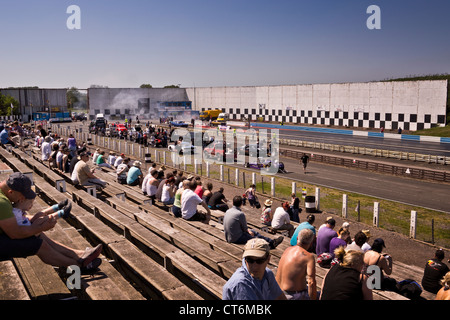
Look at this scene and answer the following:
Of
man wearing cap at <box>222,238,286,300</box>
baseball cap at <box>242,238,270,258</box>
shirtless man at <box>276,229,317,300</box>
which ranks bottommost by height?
shirtless man at <box>276,229,317,300</box>

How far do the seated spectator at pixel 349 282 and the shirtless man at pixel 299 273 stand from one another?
0.30m

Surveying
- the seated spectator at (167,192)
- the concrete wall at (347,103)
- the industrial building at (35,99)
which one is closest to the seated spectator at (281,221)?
the seated spectator at (167,192)

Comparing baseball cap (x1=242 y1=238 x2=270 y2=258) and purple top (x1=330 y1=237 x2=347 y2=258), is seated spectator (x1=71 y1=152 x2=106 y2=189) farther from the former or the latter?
baseball cap (x1=242 y1=238 x2=270 y2=258)

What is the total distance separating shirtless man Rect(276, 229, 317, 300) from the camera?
5.20 meters

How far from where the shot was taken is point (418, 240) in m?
14.5

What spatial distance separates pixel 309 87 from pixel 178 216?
6053 centimetres

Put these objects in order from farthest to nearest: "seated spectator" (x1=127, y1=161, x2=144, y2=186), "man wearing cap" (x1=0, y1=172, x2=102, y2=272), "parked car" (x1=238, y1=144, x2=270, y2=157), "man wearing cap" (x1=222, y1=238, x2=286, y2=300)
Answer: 1. "parked car" (x1=238, y1=144, x2=270, y2=157)
2. "seated spectator" (x1=127, y1=161, x2=144, y2=186)
3. "man wearing cap" (x1=0, y1=172, x2=102, y2=272)
4. "man wearing cap" (x1=222, y1=238, x2=286, y2=300)

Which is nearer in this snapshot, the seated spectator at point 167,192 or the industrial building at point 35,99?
the seated spectator at point 167,192

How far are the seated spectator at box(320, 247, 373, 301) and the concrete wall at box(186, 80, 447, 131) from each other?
51067mm

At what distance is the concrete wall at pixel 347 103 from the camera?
50.8 m

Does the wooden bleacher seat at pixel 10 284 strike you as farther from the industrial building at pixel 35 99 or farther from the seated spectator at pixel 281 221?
the industrial building at pixel 35 99

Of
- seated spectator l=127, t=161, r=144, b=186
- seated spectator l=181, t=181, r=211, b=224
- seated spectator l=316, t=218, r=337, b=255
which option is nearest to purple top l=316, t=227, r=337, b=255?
seated spectator l=316, t=218, r=337, b=255

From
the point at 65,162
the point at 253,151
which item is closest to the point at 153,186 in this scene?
the point at 65,162

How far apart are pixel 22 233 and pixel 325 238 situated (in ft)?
20.3
